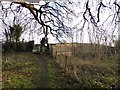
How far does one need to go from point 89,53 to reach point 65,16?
0.98m

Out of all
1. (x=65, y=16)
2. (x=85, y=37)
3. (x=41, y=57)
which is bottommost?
(x=41, y=57)

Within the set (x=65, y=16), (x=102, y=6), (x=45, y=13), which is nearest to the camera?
(x=102, y=6)

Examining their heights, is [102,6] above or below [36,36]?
above

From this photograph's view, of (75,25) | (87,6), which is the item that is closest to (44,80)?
(75,25)

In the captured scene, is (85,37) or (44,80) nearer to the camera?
(85,37)

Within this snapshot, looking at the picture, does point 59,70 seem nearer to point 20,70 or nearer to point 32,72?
point 32,72

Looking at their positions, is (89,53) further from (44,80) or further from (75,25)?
(44,80)

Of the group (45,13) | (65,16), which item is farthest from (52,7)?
(65,16)

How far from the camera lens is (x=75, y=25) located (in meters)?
4.61

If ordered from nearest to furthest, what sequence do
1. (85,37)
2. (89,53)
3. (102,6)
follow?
1. (102,6)
2. (85,37)
3. (89,53)

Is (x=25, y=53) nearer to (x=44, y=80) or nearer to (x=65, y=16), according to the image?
(x=44, y=80)

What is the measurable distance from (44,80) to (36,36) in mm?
855

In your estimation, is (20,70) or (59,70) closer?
(20,70)

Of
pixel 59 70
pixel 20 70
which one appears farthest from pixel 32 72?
pixel 59 70
